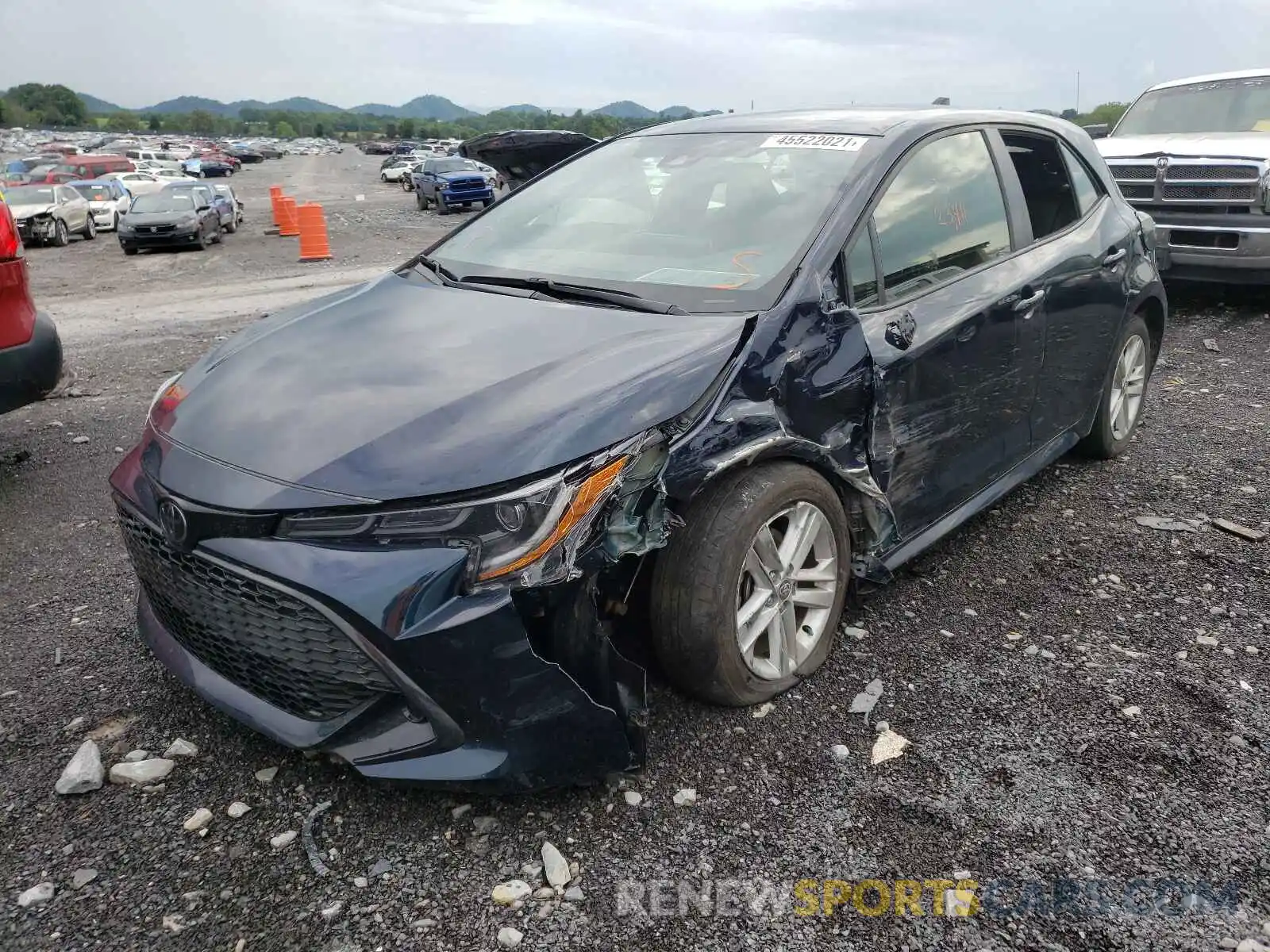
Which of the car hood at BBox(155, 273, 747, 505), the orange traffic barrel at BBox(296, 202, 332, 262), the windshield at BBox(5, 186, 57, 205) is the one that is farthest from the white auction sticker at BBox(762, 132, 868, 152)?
the windshield at BBox(5, 186, 57, 205)

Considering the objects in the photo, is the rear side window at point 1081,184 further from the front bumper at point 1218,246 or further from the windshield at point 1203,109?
the windshield at point 1203,109

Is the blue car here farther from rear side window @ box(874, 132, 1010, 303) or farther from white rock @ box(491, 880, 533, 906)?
white rock @ box(491, 880, 533, 906)

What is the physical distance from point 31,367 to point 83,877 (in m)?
3.12

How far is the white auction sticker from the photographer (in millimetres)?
3346

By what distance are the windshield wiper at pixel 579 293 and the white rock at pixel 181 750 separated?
170 centimetres

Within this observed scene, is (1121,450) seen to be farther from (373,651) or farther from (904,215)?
(373,651)

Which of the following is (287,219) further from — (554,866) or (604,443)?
(554,866)

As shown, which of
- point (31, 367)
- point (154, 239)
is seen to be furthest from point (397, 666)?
point (154, 239)

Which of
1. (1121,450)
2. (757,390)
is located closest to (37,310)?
(757,390)

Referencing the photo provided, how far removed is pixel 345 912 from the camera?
7.23 feet

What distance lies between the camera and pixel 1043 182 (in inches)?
164

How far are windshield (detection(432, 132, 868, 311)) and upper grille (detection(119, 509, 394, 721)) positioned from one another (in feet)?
4.67

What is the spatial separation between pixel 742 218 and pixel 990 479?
4.85ft

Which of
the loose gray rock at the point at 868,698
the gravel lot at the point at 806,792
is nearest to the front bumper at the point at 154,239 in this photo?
the gravel lot at the point at 806,792
